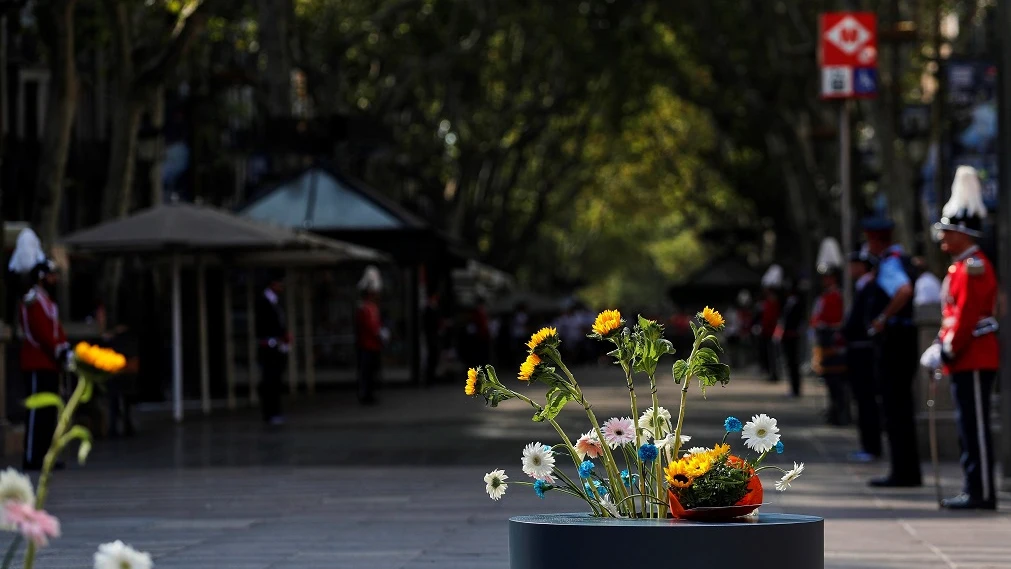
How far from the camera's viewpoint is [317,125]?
3231 centimetres

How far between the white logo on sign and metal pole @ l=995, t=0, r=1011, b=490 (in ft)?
32.1

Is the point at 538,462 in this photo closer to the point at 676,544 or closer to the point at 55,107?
the point at 676,544

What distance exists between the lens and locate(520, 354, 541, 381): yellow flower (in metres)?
6.31

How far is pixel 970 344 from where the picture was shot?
12.0 m

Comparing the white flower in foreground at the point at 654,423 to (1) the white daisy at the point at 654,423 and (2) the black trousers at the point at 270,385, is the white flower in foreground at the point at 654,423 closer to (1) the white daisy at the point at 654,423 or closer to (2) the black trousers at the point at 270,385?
(1) the white daisy at the point at 654,423

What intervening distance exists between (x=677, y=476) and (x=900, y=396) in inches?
312

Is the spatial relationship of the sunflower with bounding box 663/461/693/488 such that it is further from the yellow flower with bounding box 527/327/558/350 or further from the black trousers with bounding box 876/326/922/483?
the black trousers with bounding box 876/326/922/483

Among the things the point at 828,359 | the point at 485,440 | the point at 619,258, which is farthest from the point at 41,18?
the point at 619,258

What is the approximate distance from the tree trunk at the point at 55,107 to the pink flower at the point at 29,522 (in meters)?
18.1

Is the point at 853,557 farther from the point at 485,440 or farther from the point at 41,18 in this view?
the point at 41,18

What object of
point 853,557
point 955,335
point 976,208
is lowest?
point 853,557

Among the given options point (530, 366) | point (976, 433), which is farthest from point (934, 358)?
point (530, 366)

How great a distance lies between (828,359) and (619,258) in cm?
10276

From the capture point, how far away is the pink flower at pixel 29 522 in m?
3.77
